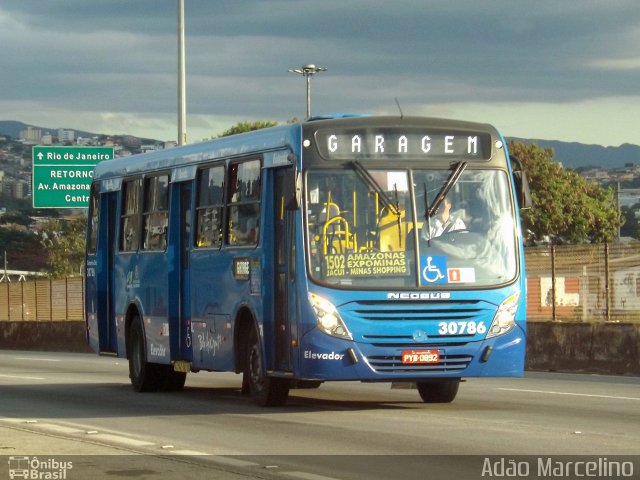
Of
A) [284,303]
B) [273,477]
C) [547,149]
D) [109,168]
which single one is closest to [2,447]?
[273,477]

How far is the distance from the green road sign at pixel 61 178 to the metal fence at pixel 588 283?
1898cm

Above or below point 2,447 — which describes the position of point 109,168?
above

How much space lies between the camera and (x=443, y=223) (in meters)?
16.2

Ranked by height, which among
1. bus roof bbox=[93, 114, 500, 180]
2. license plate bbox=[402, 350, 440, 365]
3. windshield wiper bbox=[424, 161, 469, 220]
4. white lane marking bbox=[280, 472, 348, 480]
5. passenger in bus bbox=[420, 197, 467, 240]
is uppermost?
bus roof bbox=[93, 114, 500, 180]

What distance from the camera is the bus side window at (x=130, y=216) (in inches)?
842

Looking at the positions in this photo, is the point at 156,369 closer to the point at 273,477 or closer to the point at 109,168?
the point at 109,168

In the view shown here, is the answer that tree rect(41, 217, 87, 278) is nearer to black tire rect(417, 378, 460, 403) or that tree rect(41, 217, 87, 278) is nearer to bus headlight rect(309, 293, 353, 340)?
black tire rect(417, 378, 460, 403)

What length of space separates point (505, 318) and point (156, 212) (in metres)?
5.99

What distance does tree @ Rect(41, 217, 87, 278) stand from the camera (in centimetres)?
10306

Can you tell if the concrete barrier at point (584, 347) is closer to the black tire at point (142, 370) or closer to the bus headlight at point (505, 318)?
the black tire at point (142, 370)

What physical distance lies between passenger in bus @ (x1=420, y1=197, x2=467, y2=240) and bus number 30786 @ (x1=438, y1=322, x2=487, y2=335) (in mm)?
932

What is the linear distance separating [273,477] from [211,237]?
7678mm

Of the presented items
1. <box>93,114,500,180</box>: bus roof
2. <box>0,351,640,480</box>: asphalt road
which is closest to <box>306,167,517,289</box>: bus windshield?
<box>93,114,500,180</box>: bus roof

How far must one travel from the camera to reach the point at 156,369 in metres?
21.1
